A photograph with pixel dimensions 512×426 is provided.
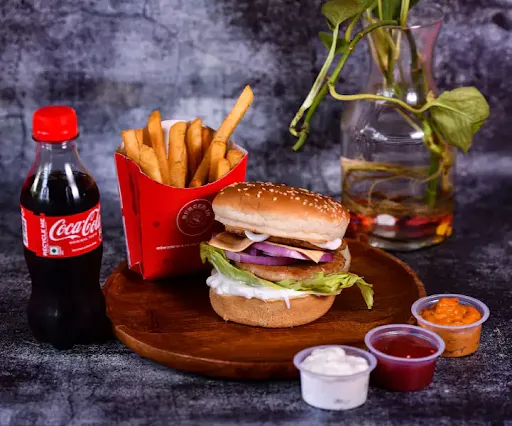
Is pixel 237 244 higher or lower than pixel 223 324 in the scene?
higher

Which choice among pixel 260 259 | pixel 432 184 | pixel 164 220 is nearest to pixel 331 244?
pixel 260 259

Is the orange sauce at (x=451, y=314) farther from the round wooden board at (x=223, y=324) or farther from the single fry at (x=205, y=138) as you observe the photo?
the single fry at (x=205, y=138)

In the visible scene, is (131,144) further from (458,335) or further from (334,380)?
(458,335)

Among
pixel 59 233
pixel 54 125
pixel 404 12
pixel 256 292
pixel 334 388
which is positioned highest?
pixel 404 12

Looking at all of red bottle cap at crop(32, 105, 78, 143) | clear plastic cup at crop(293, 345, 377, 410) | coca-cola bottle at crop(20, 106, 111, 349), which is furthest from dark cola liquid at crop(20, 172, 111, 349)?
clear plastic cup at crop(293, 345, 377, 410)

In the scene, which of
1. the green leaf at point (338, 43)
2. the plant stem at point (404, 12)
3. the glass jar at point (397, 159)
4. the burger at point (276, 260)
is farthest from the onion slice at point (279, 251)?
the plant stem at point (404, 12)

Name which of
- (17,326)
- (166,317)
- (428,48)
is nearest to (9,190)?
(17,326)
